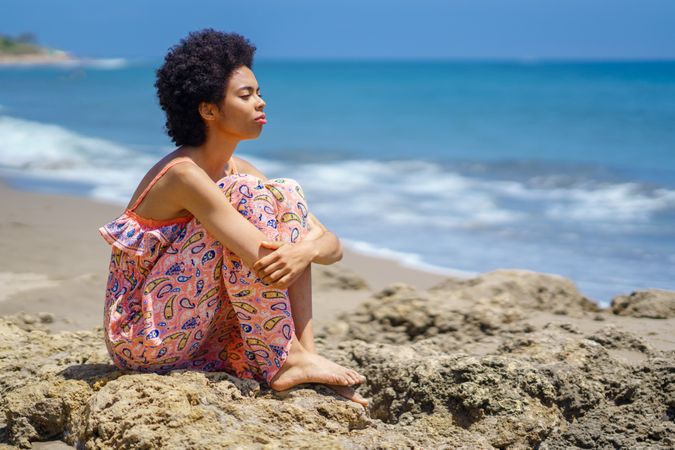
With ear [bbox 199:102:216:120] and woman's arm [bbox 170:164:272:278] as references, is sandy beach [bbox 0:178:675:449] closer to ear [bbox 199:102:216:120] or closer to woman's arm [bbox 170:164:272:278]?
woman's arm [bbox 170:164:272:278]

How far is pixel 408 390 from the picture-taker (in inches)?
131

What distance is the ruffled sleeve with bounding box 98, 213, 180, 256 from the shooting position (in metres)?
3.15

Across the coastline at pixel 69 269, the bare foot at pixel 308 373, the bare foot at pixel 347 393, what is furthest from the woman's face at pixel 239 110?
the coastline at pixel 69 269

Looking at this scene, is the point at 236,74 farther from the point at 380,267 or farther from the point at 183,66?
the point at 380,267

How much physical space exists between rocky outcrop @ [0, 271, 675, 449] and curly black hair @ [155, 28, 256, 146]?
0.94 meters

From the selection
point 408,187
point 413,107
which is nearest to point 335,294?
point 408,187

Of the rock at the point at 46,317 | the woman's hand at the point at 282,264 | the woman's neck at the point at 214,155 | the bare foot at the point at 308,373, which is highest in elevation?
the woman's neck at the point at 214,155

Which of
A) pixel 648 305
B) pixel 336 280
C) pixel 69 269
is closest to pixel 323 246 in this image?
pixel 648 305

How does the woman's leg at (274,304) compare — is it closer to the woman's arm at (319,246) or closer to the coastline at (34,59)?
the woman's arm at (319,246)

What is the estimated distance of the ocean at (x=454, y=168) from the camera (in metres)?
8.52

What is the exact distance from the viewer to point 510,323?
467cm

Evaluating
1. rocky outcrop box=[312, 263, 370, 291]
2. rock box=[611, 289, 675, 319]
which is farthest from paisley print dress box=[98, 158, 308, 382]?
Result: rocky outcrop box=[312, 263, 370, 291]

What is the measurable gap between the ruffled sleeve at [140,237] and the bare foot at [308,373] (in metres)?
0.63

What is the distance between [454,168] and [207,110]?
12.2 meters
